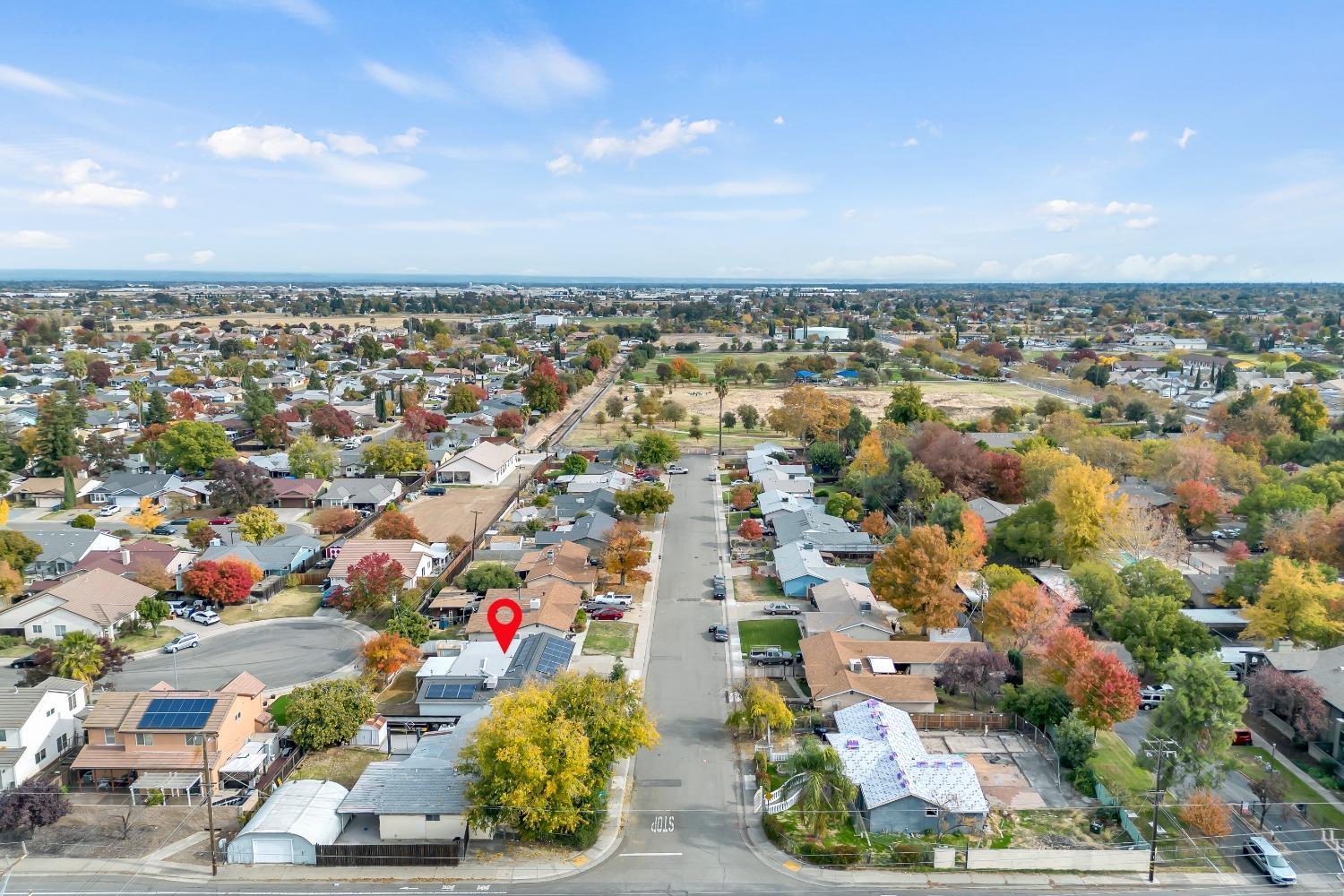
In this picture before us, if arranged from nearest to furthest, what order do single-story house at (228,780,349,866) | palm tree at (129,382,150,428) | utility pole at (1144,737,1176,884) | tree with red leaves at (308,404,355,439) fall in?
1. utility pole at (1144,737,1176,884)
2. single-story house at (228,780,349,866)
3. tree with red leaves at (308,404,355,439)
4. palm tree at (129,382,150,428)

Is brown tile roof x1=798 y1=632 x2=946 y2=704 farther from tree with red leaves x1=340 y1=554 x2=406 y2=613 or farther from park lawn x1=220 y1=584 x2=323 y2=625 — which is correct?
park lawn x1=220 y1=584 x2=323 y2=625

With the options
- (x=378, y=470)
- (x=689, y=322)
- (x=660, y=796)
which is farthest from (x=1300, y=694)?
(x=689, y=322)

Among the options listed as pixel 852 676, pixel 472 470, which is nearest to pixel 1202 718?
pixel 852 676

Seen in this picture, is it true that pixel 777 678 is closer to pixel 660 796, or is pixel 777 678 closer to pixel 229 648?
pixel 660 796

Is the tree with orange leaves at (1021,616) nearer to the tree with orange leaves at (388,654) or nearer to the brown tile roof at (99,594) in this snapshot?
the tree with orange leaves at (388,654)

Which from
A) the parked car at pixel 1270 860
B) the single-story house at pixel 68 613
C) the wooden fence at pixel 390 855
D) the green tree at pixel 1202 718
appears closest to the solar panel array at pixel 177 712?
the wooden fence at pixel 390 855

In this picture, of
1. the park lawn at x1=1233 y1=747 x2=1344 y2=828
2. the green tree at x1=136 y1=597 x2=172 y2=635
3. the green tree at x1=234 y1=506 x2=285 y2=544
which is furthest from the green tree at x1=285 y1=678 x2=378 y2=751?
the park lawn at x1=1233 y1=747 x2=1344 y2=828
